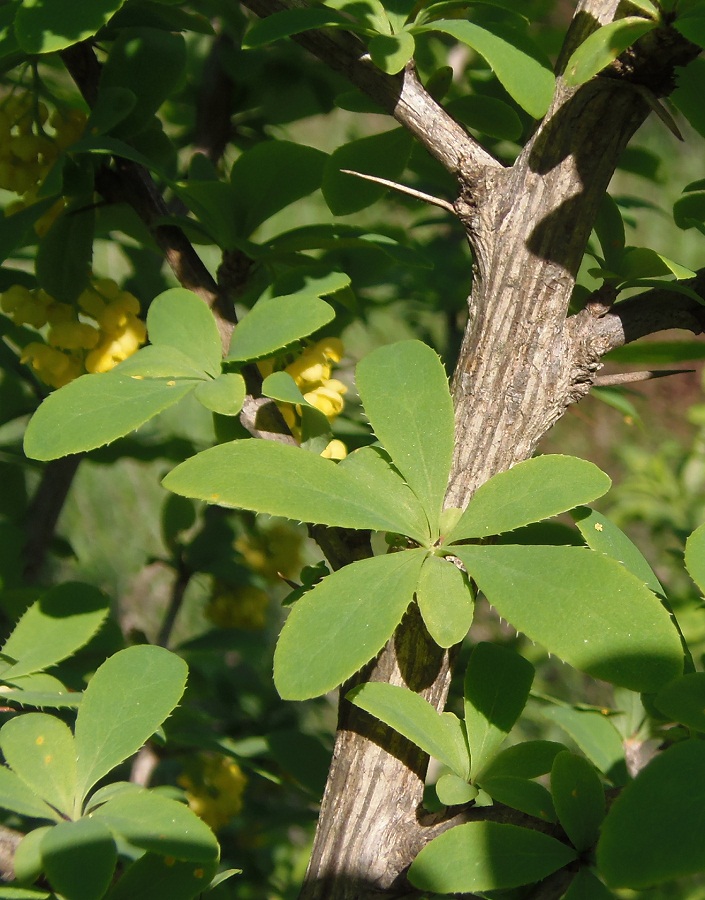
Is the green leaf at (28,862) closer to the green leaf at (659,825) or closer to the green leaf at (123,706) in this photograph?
the green leaf at (123,706)

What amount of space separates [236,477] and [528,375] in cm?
23

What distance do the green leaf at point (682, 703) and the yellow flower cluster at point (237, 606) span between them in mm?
925

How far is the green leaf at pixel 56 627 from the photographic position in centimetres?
70

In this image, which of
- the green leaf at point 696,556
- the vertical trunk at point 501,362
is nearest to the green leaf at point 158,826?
the vertical trunk at point 501,362

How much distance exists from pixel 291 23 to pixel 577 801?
52 cm

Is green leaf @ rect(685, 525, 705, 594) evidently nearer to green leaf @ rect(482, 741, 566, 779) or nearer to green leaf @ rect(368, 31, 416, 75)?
green leaf @ rect(482, 741, 566, 779)

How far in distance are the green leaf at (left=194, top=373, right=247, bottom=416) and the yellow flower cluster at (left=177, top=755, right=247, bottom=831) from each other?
765 mm

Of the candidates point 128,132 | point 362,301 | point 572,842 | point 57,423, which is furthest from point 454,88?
point 572,842

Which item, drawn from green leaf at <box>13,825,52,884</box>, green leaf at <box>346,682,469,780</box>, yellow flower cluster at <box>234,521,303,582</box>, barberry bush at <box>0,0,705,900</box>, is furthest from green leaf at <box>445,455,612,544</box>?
yellow flower cluster at <box>234,521,303,582</box>

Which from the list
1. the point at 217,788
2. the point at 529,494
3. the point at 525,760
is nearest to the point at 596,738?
the point at 525,760

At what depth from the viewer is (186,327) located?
27.7 inches

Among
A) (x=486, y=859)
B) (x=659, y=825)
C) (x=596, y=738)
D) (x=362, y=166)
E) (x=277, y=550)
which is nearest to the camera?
(x=659, y=825)

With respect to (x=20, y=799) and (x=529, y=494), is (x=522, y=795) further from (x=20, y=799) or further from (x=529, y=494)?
(x=20, y=799)

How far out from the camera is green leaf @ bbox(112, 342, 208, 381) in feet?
2.19
